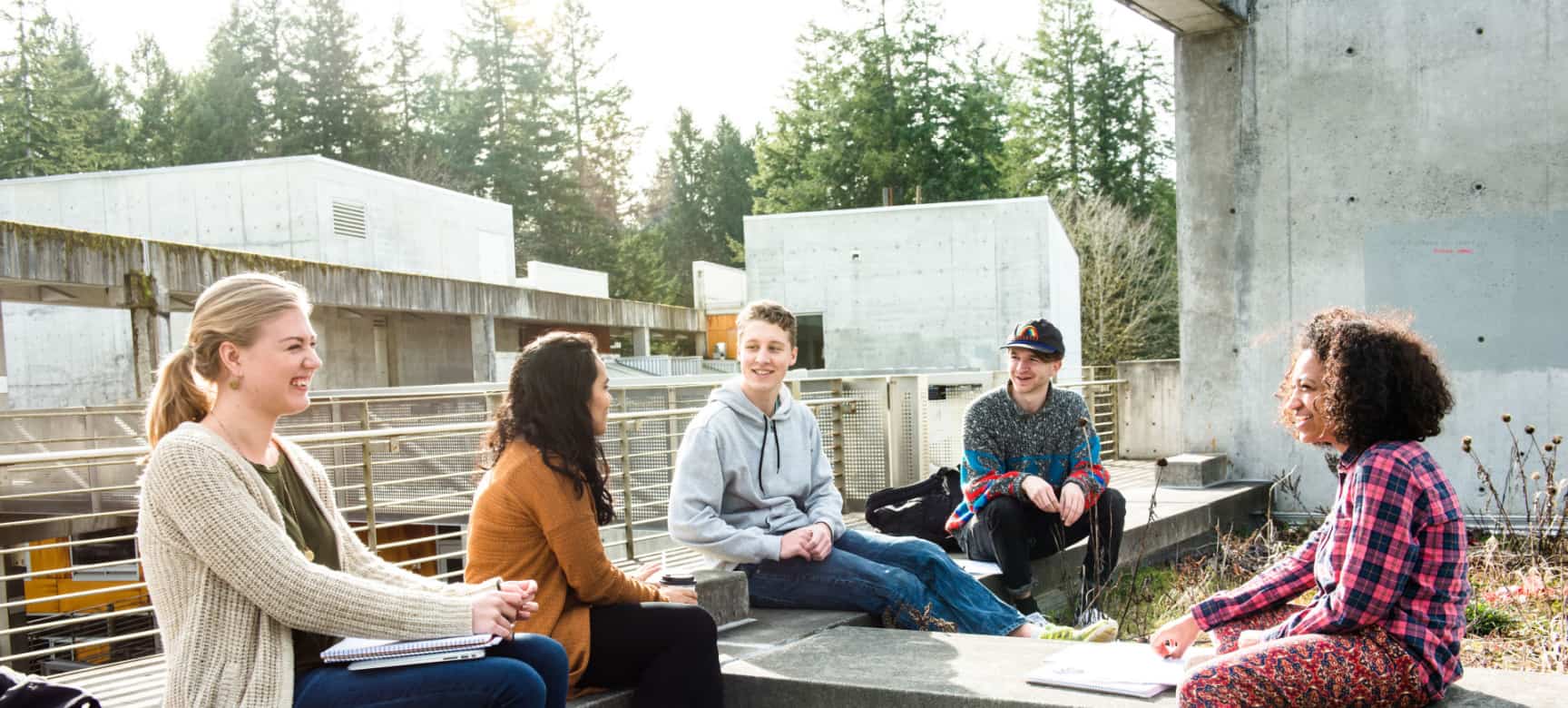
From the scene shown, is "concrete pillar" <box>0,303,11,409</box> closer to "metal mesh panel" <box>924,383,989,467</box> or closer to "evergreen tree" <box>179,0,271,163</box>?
"evergreen tree" <box>179,0,271,163</box>

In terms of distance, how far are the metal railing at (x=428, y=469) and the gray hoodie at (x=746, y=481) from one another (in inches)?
68.4

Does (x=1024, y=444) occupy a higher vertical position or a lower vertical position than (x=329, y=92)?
lower

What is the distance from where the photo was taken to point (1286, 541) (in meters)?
8.06

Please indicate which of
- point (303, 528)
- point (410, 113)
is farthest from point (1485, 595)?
point (410, 113)

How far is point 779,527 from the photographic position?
453 cm

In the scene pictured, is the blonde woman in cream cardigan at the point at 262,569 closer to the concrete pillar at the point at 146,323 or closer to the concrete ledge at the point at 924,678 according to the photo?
the concrete ledge at the point at 924,678

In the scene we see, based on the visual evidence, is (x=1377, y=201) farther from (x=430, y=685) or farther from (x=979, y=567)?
(x=430, y=685)

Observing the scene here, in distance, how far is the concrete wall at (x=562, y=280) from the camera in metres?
35.9

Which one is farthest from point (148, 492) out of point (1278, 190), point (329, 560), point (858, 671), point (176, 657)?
point (1278, 190)

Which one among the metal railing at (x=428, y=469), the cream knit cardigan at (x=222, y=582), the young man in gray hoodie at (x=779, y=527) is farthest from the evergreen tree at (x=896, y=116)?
the cream knit cardigan at (x=222, y=582)

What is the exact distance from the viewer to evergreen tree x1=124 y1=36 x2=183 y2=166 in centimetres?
4475

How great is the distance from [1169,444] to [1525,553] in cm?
845

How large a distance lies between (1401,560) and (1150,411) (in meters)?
12.3

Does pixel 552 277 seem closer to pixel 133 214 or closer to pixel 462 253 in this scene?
pixel 462 253
